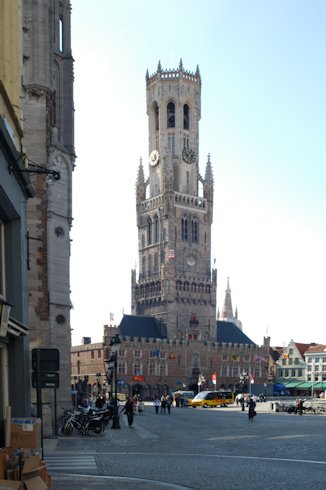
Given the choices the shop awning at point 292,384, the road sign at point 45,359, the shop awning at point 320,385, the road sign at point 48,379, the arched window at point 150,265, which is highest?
the arched window at point 150,265

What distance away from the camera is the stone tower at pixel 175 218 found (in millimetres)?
124750

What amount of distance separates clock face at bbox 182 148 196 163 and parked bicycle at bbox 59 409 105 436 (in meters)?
103

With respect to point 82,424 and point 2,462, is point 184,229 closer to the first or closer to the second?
point 82,424

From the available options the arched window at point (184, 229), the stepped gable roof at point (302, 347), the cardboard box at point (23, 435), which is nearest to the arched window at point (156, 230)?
→ the arched window at point (184, 229)

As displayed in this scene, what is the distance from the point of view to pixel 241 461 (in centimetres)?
1889

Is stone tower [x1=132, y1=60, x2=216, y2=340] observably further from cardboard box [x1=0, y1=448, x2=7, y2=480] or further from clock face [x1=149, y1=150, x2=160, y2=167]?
cardboard box [x1=0, y1=448, x2=7, y2=480]

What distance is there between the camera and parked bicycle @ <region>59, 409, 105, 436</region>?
29812mm

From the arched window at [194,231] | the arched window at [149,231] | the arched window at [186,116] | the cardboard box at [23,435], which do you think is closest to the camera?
the cardboard box at [23,435]

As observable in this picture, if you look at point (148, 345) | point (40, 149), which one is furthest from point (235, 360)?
point (40, 149)

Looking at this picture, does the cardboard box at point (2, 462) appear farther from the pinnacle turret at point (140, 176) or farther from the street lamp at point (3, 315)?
the pinnacle turret at point (140, 176)

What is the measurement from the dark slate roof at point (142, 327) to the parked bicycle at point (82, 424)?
292 feet

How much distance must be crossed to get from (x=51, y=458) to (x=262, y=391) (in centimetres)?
10424

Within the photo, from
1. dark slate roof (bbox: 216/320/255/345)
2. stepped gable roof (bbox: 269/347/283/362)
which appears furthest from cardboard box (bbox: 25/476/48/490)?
stepped gable roof (bbox: 269/347/283/362)

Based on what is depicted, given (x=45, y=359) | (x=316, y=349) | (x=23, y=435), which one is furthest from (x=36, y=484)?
(x=316, y=349)
